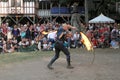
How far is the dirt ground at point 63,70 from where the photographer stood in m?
15.3

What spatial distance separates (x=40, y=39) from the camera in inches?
1048

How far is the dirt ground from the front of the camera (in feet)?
50.1

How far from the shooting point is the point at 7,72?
16.4 m

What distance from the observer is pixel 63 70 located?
16.7 meters

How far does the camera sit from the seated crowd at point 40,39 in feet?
84.5

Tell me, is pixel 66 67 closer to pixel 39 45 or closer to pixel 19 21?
pixel 39 45

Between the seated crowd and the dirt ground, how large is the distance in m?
5.49

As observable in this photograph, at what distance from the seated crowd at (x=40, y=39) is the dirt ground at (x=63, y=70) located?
5.49 meters

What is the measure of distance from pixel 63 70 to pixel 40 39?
10.1m

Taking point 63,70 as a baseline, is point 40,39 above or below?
above

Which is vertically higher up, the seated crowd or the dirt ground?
the seated crowd

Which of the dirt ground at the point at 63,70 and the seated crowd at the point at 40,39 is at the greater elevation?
the seated crowd at the point at 40,39

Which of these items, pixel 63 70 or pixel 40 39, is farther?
pixel 40 39

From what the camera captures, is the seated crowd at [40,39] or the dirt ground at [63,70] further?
the seated crowd at [40,39]
